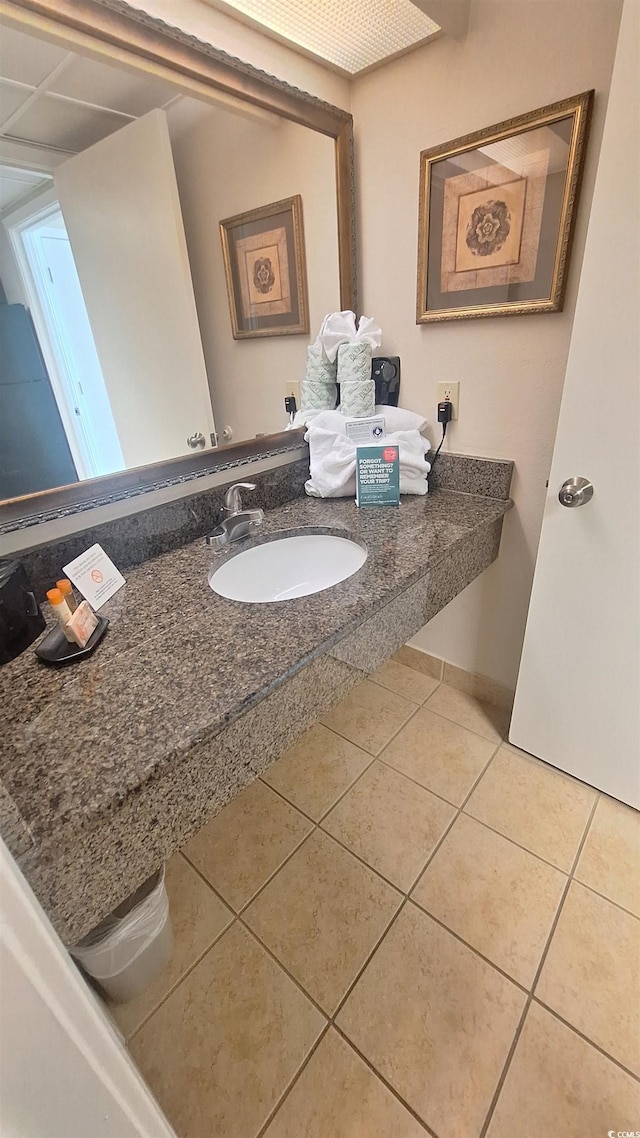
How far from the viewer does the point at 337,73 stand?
122 cm

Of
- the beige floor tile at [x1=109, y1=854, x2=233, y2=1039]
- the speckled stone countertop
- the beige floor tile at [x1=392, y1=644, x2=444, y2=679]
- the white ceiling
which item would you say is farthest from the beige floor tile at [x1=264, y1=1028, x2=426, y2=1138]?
the white ceiling

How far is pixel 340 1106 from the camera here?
0.85 metres

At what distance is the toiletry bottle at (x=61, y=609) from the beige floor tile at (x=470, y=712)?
1.29m

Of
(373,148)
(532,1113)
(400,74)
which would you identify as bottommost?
(532,1113)

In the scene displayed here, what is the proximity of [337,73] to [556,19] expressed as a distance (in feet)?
1.79

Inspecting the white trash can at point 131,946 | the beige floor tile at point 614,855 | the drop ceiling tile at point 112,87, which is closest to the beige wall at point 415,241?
the beige floor tile at point 614,855

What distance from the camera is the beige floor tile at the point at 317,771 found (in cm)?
142

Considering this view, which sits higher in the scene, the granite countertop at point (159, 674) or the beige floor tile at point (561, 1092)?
the granite countertop at point (159, 674)

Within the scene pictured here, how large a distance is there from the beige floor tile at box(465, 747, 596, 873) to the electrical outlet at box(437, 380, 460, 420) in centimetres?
109

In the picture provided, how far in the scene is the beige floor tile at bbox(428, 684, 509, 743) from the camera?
160 cm

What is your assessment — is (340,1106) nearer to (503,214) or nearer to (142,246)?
(142,246)

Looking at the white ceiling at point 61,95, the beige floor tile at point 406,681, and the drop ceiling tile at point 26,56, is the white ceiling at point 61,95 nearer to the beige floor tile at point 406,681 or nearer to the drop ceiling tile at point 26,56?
the drop ceiling tile at point 26,56

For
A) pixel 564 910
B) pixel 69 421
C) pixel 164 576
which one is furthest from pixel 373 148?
pixel 564 910

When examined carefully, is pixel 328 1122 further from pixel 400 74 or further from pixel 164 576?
pixel 400 74
